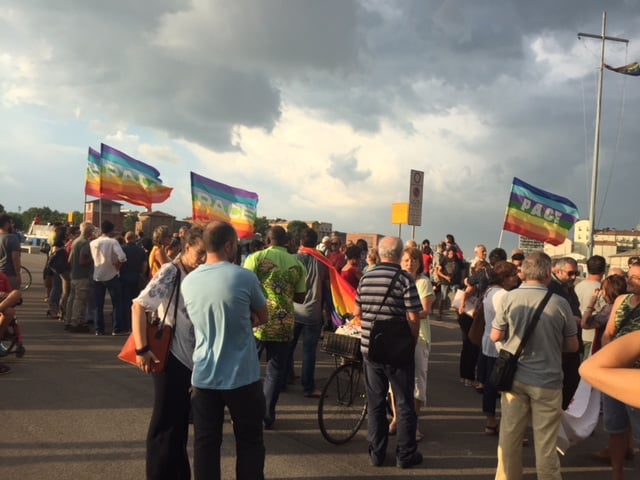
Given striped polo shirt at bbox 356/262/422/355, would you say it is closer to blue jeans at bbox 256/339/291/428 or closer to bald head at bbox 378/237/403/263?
bald head at bbox 378/237/403/263

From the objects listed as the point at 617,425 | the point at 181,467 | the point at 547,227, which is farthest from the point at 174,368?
the point at 547,227

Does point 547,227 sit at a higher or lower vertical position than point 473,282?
higher

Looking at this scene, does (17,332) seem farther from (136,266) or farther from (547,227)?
(547,227)

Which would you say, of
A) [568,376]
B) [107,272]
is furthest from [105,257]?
[568,376]

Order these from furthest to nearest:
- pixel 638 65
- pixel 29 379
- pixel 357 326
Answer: pixel 638 65, pixel 29 379, pixel 357 326

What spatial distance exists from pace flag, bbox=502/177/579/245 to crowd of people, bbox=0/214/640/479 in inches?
293

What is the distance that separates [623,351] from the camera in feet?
4.99

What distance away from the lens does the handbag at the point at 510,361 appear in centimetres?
386

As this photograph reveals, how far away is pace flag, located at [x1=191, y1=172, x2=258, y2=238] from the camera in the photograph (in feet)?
48.9

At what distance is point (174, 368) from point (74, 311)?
7.15 m

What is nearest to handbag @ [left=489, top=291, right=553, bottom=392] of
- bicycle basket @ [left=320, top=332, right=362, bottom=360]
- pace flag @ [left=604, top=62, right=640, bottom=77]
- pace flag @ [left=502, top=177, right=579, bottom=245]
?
bicycle basket @ [left=320, top=332, right=362, bottom=360]

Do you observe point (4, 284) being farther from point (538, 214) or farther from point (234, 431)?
point (538, 214)

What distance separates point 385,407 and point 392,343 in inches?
24.4

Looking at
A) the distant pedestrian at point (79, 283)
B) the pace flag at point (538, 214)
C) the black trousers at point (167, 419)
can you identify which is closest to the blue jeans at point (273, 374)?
the black trousers at point (167, 419)
